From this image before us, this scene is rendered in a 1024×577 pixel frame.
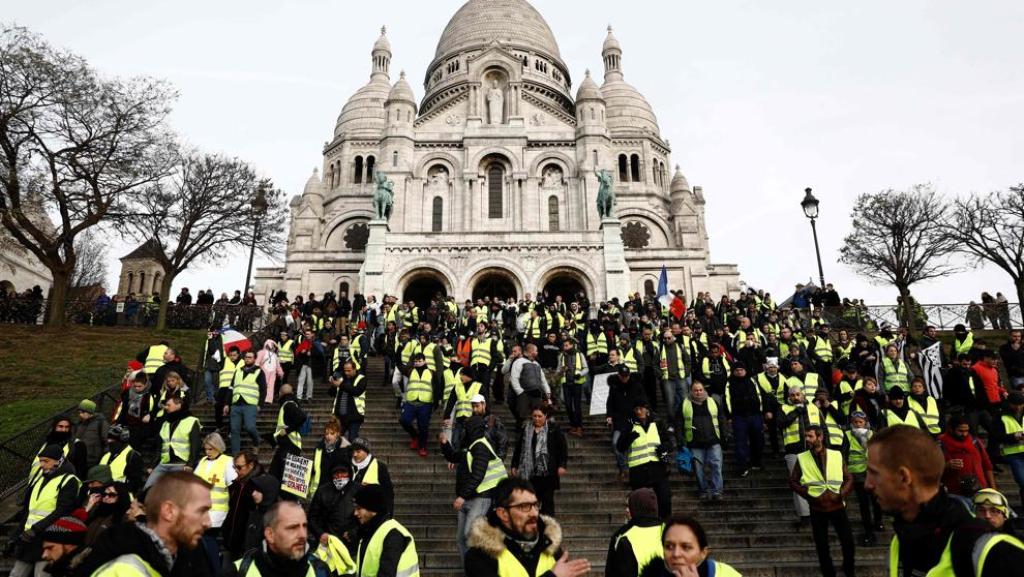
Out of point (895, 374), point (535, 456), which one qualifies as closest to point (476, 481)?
point (535, 456)

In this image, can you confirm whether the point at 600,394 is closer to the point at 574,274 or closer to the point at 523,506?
the point at 523,506

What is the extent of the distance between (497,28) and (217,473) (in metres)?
49.0

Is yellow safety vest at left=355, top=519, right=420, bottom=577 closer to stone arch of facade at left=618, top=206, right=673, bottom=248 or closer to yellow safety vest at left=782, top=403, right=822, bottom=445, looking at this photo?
yellow safety vest at left=782, top=403, right=822, bottom=445

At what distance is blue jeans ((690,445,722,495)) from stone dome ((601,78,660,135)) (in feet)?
124

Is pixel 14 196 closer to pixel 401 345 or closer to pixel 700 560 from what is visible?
pixel 401 345

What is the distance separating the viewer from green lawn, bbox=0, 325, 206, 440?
13422 mm

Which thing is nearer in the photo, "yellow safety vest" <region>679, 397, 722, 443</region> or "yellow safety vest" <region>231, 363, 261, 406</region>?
"yellow safety vest" <region>679, 397, 722, 443</region>

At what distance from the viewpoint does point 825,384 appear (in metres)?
12.9

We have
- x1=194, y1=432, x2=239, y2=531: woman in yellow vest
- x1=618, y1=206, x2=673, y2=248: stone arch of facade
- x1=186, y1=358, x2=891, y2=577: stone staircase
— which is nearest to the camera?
x1=194, y1=432, x2=239, y2=531: woman in yellow vest

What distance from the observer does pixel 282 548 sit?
3412 mm

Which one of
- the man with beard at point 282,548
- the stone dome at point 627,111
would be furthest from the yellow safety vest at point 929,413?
the stone dome at point 627,111

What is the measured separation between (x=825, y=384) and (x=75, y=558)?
1269 centimetres

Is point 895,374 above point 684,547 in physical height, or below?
above

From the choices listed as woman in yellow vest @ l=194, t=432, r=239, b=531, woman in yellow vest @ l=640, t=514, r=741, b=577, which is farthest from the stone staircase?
woman in yellow vest @ l=640, t=514, r=741, b=577
